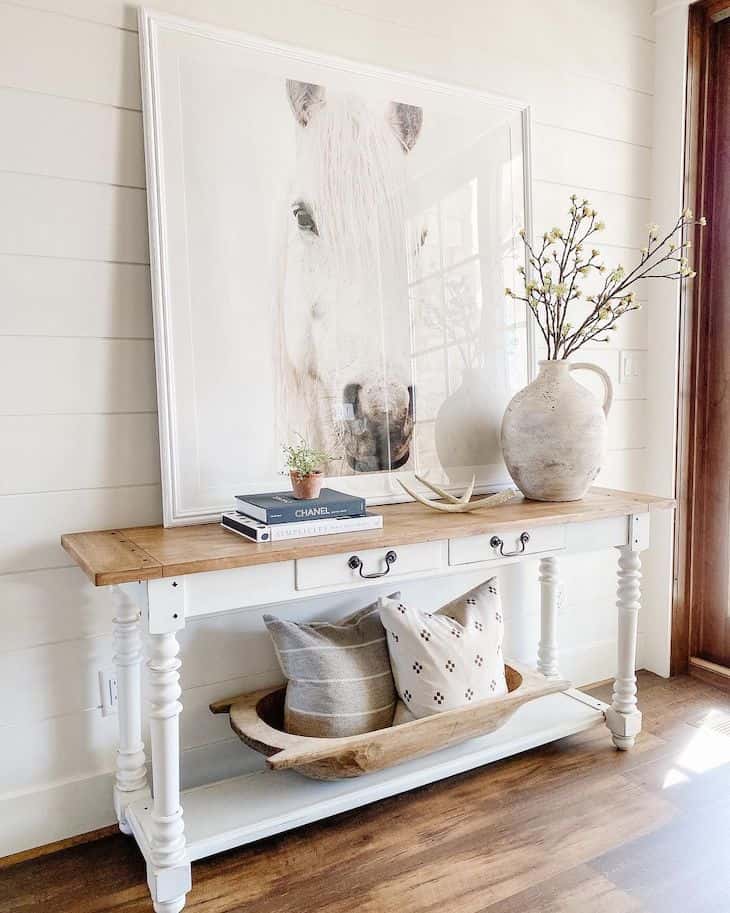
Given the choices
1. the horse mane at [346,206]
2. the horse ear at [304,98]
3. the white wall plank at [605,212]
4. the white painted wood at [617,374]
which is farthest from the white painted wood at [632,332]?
the horse ear at [304,98]

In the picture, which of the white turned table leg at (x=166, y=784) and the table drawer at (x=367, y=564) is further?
the table drawer at (x=367, y=564)

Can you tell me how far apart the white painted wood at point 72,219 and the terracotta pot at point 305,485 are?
64 cm

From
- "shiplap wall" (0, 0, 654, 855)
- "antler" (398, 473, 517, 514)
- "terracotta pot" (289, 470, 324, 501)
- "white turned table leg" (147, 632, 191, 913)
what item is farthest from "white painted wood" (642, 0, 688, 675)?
"white turned table leg" (147, 632, 191, 913)

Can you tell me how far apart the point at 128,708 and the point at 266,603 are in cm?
48

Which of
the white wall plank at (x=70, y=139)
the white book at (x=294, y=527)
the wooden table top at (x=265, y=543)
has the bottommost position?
the wooden table top at (x=265, y=543)

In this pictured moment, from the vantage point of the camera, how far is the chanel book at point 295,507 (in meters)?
1.64

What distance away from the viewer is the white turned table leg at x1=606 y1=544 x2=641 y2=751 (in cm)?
217

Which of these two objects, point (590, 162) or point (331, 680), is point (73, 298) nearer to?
point (331, 680)

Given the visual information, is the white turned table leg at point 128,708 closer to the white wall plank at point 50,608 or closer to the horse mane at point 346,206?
the white wall plank at point 50,608

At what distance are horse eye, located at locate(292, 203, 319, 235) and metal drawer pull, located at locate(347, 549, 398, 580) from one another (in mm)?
872

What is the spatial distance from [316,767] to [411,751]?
232 millimetres

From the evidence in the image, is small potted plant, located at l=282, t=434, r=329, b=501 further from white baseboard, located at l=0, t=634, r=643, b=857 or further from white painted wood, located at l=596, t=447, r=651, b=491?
white painted wood, located at l=596, t=447, r=651, b=491

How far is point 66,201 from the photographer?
1688 mm

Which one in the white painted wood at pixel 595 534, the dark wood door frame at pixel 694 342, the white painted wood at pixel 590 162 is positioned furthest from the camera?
the dark wood door frame at pixel 694 342
